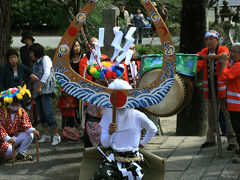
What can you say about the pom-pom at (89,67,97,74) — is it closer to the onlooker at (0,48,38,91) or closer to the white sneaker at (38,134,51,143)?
the onlooker at (0,48,38,91)

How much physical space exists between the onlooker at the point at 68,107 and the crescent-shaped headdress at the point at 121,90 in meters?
3.06

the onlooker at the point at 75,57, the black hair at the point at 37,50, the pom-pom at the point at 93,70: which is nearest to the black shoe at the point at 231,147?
the pom-pom at the point at 93,70

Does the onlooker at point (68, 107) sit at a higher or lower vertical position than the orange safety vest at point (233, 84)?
lower

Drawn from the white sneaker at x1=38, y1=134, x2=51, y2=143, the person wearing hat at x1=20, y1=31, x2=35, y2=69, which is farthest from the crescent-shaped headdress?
the person wearing hat at x1=20, y1=31, x2=35, y2=69

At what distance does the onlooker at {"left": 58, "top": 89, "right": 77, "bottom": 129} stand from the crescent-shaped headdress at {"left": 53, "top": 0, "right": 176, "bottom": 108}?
120 inches

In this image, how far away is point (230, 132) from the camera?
6309 mm

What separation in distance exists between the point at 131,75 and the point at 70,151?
165 cm

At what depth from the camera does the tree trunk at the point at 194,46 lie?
8266 millimetres

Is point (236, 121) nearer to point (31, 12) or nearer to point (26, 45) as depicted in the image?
point (26, 45)

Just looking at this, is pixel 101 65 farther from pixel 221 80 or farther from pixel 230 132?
pixel 230 132

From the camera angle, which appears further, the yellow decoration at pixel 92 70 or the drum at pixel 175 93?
the drum at pixel 175 93

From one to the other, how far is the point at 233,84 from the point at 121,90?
202 cm

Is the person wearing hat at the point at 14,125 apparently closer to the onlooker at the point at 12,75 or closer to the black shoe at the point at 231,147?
the onlooker at the point at 12,75

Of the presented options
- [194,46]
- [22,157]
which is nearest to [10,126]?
[22,157]
